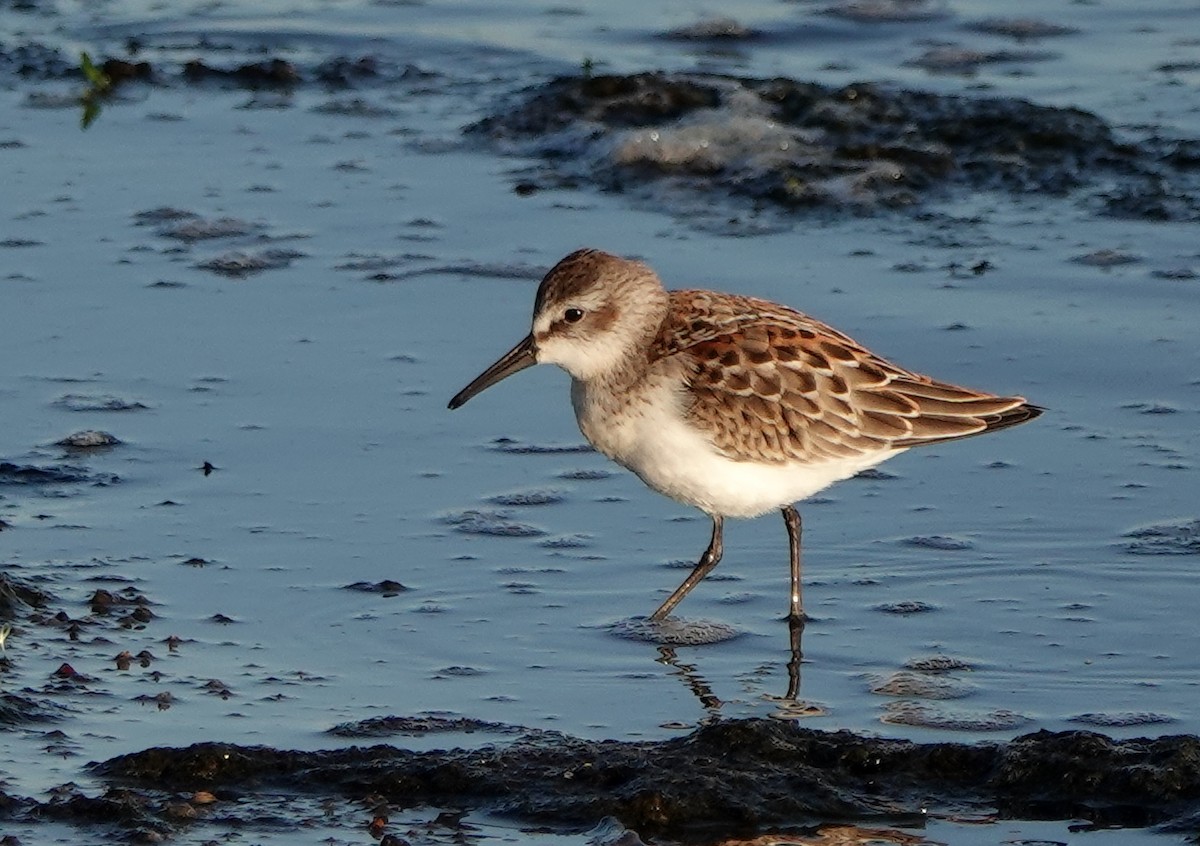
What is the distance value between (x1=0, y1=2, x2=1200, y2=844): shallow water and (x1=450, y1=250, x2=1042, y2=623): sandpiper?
1.26 feet

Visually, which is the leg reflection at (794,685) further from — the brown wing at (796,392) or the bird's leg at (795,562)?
the brown wing at (796,392)

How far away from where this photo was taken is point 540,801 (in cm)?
521

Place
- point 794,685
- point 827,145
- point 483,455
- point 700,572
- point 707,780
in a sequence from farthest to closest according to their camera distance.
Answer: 1. point 827,145
2. point 483,455
3. point 700,572
4. point 794,685
5. point 707,780

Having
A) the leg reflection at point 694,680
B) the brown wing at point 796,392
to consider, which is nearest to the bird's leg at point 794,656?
the leg reflection at point 694,680

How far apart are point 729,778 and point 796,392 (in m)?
1.89

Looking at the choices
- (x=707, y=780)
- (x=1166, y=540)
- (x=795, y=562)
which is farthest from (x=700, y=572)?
(x=707, y=780)

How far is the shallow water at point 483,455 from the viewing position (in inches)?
242

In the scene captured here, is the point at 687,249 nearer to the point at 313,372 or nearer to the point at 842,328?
the point at 842,328

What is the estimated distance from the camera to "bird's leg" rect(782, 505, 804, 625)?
6680 mm

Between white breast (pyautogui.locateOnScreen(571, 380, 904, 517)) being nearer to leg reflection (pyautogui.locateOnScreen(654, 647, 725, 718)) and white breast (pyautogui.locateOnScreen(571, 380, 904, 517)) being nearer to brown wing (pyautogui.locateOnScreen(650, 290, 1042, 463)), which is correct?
brown wing (pyautogui.locateOnScreen(650, 290, 1042, 463))

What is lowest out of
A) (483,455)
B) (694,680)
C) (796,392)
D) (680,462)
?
(694,680)

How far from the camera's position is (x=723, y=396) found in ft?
22.2

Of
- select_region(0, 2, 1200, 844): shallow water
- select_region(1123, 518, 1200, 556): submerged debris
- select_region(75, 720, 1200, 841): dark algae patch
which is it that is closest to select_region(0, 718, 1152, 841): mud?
select_region(75, 720, 1200, 841): dark algae patch

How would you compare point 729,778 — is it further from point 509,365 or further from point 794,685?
point 509,365
